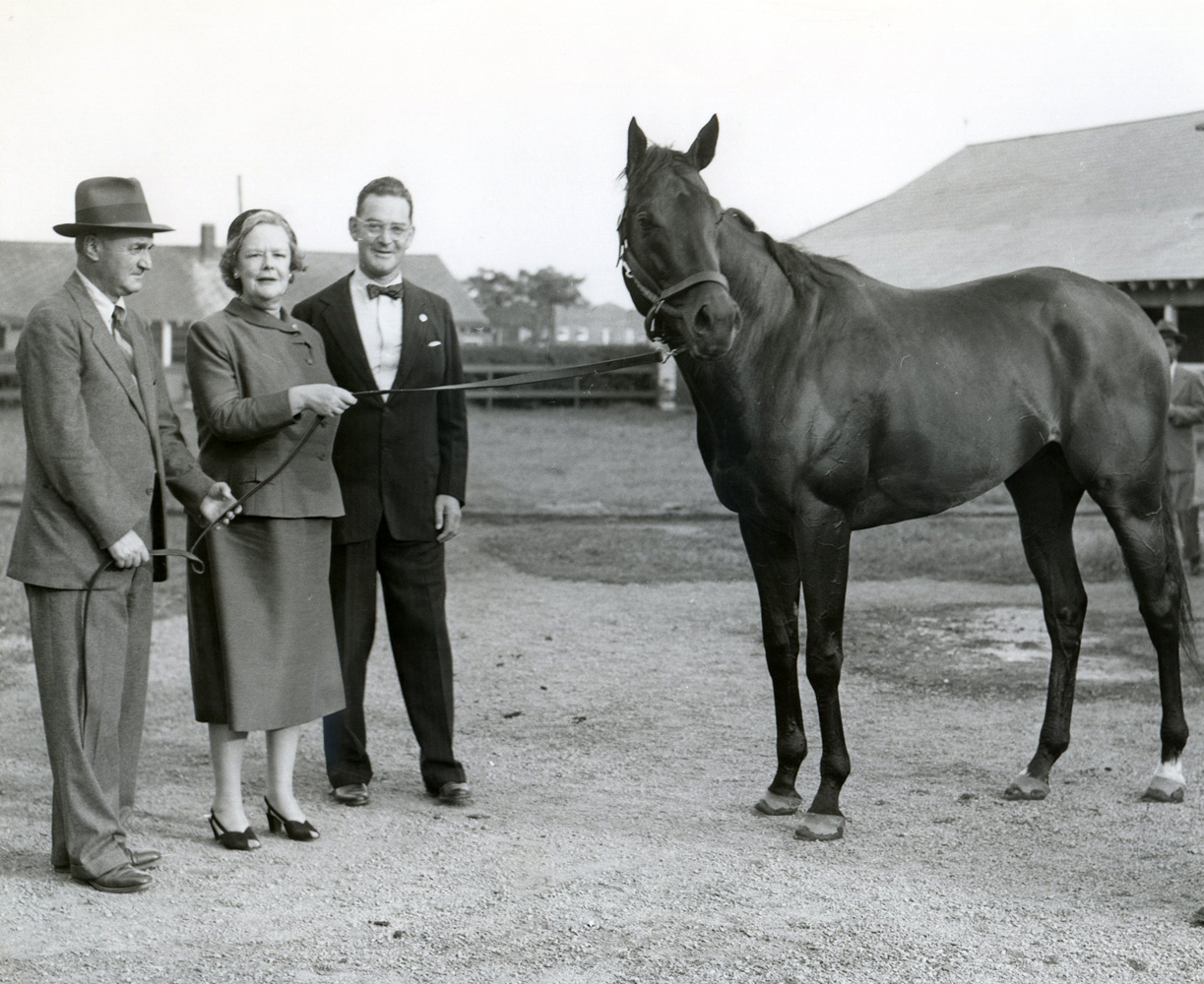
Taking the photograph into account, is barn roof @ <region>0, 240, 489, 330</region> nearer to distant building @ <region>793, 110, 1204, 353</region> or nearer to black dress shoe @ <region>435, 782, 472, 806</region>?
black dress shoe @ <region>435, 782, 472, 806</region>

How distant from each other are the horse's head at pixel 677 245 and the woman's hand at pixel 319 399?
3.37ft

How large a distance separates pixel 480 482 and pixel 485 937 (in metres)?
12.6

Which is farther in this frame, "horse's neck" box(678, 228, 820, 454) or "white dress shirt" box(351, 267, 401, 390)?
"white dress shirt" box(351, 267, 401, 390)

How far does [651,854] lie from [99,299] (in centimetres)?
244

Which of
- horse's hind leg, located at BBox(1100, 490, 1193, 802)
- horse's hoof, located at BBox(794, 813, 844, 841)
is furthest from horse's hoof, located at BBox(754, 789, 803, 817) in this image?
horse's hind leg, located at BBox(1100, 490, 1193, 802)

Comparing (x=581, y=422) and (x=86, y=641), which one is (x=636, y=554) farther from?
(x=581, y=422)

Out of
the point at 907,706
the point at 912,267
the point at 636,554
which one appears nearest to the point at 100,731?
the point at 907,706

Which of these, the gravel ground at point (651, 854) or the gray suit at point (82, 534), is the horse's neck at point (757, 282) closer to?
the gravel ground at point (651, 854)

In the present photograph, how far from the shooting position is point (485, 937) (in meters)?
3.23

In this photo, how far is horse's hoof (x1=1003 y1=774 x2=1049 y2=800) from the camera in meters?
4.54

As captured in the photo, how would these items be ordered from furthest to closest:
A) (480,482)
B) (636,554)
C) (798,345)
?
(480,482) → (636,554) → (798,345)

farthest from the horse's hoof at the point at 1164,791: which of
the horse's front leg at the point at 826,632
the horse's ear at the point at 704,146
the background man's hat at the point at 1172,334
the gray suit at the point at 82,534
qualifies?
the background man's hat at the point at 1172,334

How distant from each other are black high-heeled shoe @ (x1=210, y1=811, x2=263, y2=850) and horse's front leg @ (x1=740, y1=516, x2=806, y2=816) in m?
1.77

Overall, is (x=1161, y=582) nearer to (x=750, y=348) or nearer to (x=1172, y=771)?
(x=1172, y=771)
